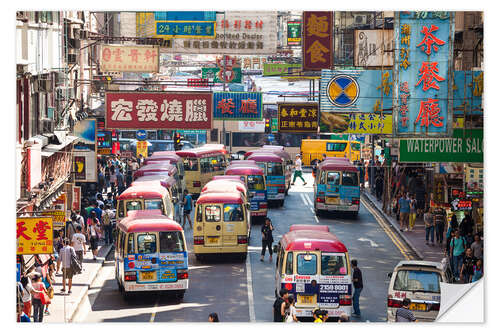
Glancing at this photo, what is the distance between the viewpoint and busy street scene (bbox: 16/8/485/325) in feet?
73.3

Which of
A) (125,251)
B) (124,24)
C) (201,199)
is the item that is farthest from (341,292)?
(124,24)

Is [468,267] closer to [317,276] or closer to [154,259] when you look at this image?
[317,276]

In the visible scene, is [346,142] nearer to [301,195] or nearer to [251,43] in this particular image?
[301,195]

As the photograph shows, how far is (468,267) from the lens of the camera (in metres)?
25.7

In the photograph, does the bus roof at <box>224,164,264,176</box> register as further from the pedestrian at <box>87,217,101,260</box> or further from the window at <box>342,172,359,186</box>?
the pedestrian at <box>87,217,101,260</box>

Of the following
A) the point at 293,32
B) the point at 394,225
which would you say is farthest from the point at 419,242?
the point at 293,32

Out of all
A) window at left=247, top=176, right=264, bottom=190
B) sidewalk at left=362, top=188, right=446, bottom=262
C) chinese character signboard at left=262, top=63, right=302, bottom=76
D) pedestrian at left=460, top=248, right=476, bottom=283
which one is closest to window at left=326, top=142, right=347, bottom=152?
chinese character signboard at left=262, top=63, right=302, bottom=76

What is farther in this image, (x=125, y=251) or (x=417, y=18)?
(x=417, y=18)

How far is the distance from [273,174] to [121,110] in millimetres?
12417

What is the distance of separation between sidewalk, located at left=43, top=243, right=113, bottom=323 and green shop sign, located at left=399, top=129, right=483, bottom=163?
1001 cm

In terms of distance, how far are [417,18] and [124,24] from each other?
16.7 m

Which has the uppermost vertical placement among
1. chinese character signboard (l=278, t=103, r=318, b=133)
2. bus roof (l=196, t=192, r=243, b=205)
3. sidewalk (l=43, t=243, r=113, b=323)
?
chinese character signboard (l=278, t=103, r=318, b=133)

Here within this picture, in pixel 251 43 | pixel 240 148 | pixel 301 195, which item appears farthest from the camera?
pixel 240 148

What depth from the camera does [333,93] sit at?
3117 centimetres
